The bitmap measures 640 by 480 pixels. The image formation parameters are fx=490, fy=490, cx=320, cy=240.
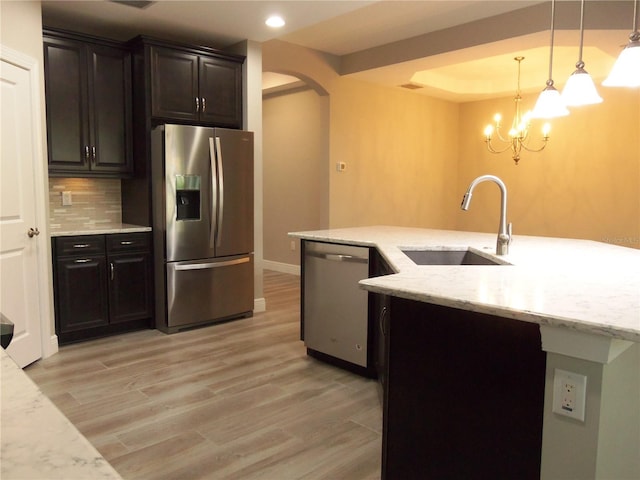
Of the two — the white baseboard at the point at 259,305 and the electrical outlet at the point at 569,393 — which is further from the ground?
the electrical outlet at the point at 569,393

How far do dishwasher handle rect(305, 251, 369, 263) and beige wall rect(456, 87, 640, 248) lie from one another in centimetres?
444

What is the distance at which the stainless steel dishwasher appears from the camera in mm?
3105

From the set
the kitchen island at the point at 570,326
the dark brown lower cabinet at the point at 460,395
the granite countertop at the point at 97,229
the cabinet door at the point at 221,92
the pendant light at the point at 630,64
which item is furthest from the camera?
the cabinet door at the point at 221,92

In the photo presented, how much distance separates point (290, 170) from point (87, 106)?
3.41 m

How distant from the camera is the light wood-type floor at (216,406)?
220 cm

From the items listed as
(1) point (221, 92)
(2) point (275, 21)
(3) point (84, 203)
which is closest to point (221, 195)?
(1) point (221, 92)

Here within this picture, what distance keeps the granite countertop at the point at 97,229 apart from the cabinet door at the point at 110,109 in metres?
0.47

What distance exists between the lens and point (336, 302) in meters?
3.25

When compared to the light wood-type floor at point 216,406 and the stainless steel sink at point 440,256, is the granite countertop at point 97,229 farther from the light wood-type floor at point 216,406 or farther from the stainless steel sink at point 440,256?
the stainless steel sink at point 440,256

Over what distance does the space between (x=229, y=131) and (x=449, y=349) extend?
10.4ft

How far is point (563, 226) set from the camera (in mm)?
6469

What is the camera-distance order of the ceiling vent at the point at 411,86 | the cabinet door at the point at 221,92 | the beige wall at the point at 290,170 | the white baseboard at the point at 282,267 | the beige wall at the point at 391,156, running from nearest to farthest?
the cabinet door at the point at 221,92 < the beige wall at the point at 391,156 < the ceiling vent at the point at 411,86 < the beige wall at the point at 290,170 < the white baseboard at the point at 282,267

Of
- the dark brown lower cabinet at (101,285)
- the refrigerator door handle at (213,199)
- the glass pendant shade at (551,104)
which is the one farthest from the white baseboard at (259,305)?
the glass pendant shade at (551,104)

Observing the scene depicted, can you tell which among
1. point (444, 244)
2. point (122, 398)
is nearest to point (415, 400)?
point (444, 244)
